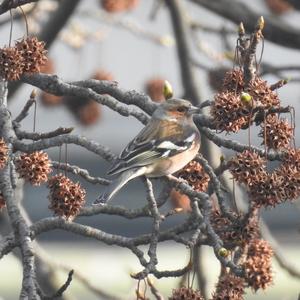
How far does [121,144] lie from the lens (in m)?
21.8

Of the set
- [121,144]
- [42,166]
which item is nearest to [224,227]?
[42,166]

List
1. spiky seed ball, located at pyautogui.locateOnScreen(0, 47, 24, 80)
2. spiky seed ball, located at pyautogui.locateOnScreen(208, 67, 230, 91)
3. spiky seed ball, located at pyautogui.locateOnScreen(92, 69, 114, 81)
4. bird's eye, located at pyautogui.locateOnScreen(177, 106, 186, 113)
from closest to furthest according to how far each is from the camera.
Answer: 1. spiky seed ball, located at pyautogui.locateOnScreen(0, 47, 24, 80)
2. bird's eye, located at pyautogui.locateOnScreen(177, 106, 186, 113)
3. spiky seed ball, located at pyautogui.locateOnScreen(208, 67, 230, 91)
4. spiky seed ball, located at pyautogui.locateOnScreen(92, 69, 114, 81)

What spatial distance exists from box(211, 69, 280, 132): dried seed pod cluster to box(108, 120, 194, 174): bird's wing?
932 mm

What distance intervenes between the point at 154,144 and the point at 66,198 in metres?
1.44

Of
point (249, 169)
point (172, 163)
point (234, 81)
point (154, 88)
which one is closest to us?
point (249, 169)

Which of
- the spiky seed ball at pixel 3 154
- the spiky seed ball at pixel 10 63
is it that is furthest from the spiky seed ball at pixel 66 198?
the spiky seed ball at pixel 10 63

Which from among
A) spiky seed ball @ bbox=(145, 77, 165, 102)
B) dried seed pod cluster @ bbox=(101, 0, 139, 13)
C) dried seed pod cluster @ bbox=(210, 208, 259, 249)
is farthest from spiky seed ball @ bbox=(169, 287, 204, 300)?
dried seed pod cluster @ bbox=(101, 0, 139, 13)

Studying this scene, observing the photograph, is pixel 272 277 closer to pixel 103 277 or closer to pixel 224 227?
pixel 224 227

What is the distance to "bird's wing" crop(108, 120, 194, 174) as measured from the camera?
7094 mm

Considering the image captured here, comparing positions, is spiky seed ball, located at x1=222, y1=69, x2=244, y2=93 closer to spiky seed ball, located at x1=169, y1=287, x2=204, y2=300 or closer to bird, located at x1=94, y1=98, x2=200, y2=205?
bird, located at x1=94, y1=98, x2=200, y2=205

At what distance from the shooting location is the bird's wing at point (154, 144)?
709 cm

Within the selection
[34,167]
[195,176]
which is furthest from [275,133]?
[34,167]

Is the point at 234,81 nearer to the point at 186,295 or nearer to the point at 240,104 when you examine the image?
the point at 240,104

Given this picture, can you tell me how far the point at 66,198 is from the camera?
19.9 feet
